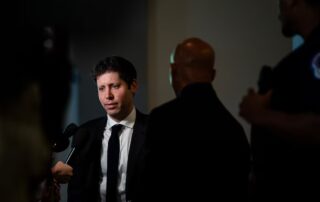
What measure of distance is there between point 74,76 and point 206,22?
609mm

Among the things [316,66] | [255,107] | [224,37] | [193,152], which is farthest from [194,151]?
[224,37]

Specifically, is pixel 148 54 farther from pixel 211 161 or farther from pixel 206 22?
pixel 211 161

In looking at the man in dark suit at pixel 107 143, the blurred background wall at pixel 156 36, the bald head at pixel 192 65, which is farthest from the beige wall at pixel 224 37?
the bald head at pixel 192 65

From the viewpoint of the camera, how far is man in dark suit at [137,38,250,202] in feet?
3.76

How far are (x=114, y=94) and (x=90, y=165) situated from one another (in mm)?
257

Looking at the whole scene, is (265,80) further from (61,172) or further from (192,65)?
(61,172)

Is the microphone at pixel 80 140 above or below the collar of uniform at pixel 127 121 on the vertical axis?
below

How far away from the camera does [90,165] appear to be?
165 centimetres

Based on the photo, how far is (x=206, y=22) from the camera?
6.70 feet

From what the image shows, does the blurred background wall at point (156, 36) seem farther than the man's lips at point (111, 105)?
Yes

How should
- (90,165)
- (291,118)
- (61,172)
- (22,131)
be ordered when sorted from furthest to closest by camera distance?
(90,165)
(61,172)
(22,131)
(291,118)

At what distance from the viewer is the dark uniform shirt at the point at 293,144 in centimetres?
108

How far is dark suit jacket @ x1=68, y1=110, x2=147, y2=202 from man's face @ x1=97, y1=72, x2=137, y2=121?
0.09m

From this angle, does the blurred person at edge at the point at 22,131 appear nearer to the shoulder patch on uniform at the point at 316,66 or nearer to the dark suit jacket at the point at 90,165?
the dark suit jacket at the point at 90,165
